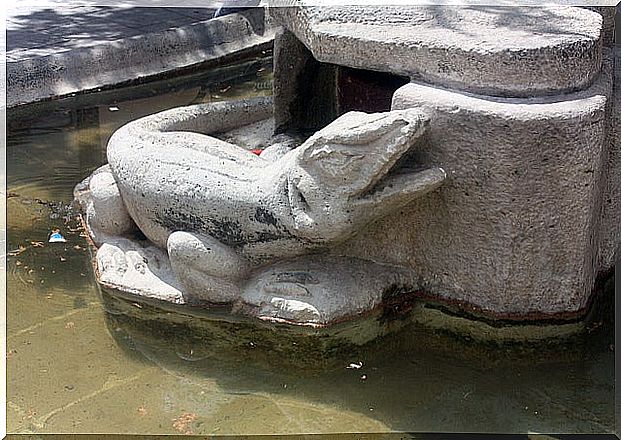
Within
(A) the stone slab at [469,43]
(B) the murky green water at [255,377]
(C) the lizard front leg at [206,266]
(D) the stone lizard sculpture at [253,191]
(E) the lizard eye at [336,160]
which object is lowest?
(B) the murky green water at [255,377]

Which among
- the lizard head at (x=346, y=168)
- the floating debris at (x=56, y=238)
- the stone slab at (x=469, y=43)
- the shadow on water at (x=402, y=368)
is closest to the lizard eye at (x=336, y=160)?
the lizard head at (x=346, y=168)

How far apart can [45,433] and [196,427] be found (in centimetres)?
46

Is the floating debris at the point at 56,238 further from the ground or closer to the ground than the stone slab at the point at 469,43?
closer to the ground

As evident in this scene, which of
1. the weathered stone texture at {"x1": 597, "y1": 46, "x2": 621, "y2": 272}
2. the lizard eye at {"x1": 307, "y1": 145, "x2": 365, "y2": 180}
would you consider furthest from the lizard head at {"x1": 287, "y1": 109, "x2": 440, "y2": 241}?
the weathered stone texture at {"x1": 597, "y1": 46, "x2": 621, "y2": 272}

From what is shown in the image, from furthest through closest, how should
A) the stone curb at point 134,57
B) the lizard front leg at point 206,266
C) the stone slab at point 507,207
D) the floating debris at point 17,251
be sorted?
the stone curb at point 134,57 < the floating debris at point 17,251 < the lizard front leg at point 206,266 < the stone slab at point 507,207

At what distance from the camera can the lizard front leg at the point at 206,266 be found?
11.3 ft

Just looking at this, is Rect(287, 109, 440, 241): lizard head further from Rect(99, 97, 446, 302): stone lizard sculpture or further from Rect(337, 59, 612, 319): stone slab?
Rect(337, 59, 612, 319): stone slab

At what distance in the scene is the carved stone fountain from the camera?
3.20 meters

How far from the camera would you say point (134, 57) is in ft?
20.8

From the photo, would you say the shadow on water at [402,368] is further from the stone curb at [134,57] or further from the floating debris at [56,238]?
the stone curb at [134,57]

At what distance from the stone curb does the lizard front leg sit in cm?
268

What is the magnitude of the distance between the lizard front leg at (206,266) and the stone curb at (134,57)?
2.68 meters

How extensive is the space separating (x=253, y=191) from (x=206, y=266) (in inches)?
12.5

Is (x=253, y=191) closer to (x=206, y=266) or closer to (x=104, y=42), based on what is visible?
(x=206, y=266)
